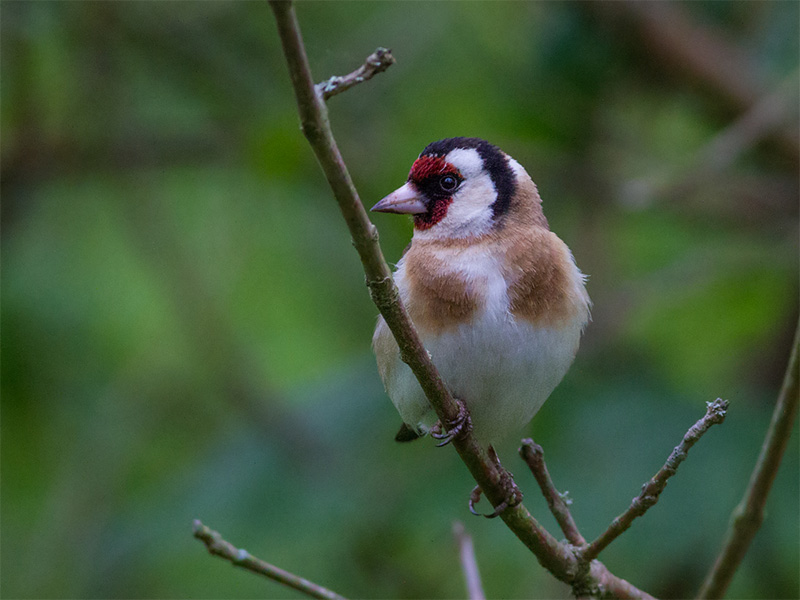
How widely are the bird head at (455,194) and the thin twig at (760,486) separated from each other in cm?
107

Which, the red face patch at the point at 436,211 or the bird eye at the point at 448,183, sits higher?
the bird eye at the point at 448,183

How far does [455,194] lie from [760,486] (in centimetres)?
126

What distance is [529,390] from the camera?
3021 millimetres

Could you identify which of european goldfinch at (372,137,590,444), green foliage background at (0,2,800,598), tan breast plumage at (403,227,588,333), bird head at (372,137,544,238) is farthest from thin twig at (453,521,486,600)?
green foliage background at (0,2,800,598)

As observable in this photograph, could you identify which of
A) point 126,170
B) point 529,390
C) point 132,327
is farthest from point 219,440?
point 529,390

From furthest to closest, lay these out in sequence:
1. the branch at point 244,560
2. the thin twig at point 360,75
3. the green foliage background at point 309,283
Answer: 1. the green foliage background at point 309,283
2. the branch at point 244,560
3. the thin twig at point 360,75

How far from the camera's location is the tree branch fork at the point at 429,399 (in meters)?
1.58

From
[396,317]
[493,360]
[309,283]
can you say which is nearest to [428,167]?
[493,360]

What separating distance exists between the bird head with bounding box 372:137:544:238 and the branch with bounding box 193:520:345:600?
119 centimetres

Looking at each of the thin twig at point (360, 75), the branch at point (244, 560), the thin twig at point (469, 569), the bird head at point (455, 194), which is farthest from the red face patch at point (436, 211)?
the thin twig at point (360, 75)

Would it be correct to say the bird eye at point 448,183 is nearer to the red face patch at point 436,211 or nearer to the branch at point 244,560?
the red face patch at point 436,211

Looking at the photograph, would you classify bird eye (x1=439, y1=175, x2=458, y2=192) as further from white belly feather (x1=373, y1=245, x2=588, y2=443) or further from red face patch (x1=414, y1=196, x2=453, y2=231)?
white belly feather (x1=373, y1=245, x2=588, y2=443)

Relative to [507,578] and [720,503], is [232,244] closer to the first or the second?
[507,578]

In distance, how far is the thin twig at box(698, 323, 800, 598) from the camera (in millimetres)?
2240
